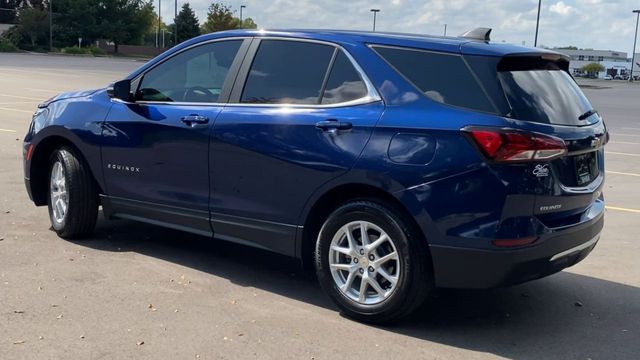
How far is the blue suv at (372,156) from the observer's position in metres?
3.88

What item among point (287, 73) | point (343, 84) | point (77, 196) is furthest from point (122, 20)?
point (343, 84)

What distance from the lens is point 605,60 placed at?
13638cm

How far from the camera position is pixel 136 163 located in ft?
17.8

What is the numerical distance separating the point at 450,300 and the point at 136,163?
2.61 metres

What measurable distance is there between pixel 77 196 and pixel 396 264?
9.78 ft

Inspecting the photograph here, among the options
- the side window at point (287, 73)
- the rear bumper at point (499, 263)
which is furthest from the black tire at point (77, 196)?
the rear bumper at point (499, 263)

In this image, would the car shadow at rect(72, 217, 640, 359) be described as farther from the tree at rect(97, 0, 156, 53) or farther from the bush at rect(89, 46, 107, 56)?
the tree at rect(97, 0, 156, 53)

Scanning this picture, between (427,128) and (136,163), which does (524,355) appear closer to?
(427,128)

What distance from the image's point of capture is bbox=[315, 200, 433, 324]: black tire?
4.09 meters

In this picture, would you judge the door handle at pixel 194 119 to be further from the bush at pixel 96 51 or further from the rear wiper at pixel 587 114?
the bush at pixel 96 51

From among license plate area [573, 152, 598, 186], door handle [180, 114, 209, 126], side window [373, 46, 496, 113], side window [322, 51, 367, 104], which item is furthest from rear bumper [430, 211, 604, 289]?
door handle [180, 114, 209, 126]

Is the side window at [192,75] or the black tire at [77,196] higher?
the side window at [192,75]

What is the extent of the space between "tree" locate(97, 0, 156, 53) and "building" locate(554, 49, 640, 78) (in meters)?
63.2

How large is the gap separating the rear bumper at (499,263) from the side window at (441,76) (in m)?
0.81
